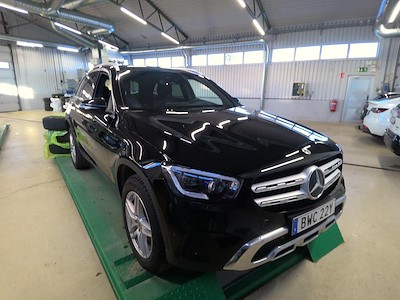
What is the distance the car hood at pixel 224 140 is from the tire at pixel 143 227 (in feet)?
0.84

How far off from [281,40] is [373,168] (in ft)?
26.6

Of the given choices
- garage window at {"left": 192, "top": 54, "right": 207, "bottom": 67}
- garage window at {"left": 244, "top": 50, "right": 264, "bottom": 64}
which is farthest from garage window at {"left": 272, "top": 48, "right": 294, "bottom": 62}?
garage window at {"left": 192, "top": 54, "right": 207, "bottom": 67}

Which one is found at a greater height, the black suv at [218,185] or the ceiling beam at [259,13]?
the ceiling beam at [259,13]

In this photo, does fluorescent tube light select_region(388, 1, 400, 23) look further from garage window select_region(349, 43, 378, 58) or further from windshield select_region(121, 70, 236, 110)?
windshield select_region(121, 70, 236, 110)

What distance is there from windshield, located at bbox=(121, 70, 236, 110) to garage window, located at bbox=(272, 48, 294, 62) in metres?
9.08

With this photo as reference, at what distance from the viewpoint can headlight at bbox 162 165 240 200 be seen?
114 cm

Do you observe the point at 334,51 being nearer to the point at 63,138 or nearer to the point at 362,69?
the point at 362,69

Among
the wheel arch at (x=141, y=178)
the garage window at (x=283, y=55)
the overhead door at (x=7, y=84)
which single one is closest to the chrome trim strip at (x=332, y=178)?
the wheel arch at (x=141, y=178)

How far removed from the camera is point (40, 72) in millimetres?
14047

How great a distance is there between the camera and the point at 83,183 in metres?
2.88

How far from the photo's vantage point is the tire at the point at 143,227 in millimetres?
1323

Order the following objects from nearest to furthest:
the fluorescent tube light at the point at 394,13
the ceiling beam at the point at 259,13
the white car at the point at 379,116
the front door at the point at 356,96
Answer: the white car at the point at 379,116, the fluorescent tube light at the point at 394,13, the ceiling beam at the point at 259,13, the front door at the point at 356,96

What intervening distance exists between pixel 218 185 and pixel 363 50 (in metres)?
10.7

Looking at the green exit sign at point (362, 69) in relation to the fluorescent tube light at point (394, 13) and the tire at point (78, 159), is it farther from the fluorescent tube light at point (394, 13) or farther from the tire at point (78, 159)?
the tire at point (78, 159)
